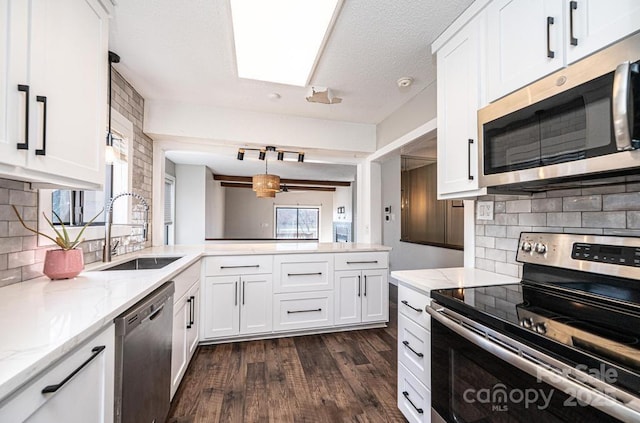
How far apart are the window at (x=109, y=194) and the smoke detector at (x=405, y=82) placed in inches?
91.1

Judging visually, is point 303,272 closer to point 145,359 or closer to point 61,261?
point 145,359

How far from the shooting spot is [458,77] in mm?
1645

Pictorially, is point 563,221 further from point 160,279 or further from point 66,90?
point 66,90

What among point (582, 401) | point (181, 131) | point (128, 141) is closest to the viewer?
point (582, 401)

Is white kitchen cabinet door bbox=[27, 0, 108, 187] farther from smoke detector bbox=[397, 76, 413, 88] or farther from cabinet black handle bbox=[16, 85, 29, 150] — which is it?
smoke detector bbox=[397, 76, 413, 88]

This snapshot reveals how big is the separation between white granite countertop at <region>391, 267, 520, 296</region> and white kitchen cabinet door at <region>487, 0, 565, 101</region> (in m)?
0.95

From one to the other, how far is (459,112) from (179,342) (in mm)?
2264

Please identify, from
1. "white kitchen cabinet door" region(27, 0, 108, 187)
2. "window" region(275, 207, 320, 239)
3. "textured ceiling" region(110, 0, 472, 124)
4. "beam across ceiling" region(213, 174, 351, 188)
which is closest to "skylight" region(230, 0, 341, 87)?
"textured ceiling" region(110, 0, 472, 124)

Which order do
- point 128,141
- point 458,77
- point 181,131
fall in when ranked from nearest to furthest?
point 458,77 < point 128,141 < point 181,131

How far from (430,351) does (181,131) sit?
9.41ft

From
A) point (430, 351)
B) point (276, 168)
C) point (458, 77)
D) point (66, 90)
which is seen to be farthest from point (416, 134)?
point (276, 168)

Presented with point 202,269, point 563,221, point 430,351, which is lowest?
point 430,351

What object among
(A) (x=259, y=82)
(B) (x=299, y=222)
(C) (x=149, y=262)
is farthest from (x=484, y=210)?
(B) (x=299, y=222)

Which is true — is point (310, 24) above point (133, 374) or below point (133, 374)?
above
